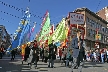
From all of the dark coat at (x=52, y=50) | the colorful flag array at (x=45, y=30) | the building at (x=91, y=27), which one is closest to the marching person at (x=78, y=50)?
the dark coat at (x=52, y=50)

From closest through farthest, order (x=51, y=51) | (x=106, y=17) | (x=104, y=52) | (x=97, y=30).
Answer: (x=51, y=51), (x=104, y=52), (x=97, y=30), (x=106, y=17)

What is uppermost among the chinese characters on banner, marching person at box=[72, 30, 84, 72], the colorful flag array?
the chinese characters on banner

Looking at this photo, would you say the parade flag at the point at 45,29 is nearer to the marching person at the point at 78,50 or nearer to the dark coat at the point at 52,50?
the dark coat at the point at 52,50

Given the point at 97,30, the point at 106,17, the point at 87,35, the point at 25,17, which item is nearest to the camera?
the point at 25,17

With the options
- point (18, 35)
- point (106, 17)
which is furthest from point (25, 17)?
point (106, 17)

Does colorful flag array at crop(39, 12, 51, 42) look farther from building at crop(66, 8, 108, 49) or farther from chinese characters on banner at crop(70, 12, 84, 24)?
building at crop(66, 8, 108, 49)

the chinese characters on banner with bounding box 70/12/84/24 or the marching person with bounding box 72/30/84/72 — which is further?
the chinese characters on banner with bounding box 70/12/84/24

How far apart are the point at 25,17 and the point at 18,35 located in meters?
1.97

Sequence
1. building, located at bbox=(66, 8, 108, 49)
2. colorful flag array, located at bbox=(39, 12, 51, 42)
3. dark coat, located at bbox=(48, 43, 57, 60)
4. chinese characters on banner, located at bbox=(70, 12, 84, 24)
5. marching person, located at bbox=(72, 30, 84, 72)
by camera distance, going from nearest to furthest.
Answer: marching person, located at bbox=(72, 30, 84, 72)
dark coat, located at bbox=(48, 43, 57, 60)
colorful flag array, located at bbox=(39, 12, 51, 42)
chinese characters on banner, located at bbox=(70, 12, 84, 24)
building, located at bbox=(66, 8, 108, 49)

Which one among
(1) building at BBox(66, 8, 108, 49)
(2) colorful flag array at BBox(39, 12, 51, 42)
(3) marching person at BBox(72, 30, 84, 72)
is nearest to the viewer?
(3) marching person at BBox(72, 30, 84, 72)

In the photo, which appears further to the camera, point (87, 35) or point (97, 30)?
point (97, 30)

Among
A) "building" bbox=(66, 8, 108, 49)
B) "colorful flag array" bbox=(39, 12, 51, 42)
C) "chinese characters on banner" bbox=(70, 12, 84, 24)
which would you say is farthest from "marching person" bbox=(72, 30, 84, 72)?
"building" bbox=(66, 8, 108, 49)

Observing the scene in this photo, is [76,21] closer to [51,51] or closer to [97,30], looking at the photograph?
[51,51]

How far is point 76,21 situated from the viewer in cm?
1894
